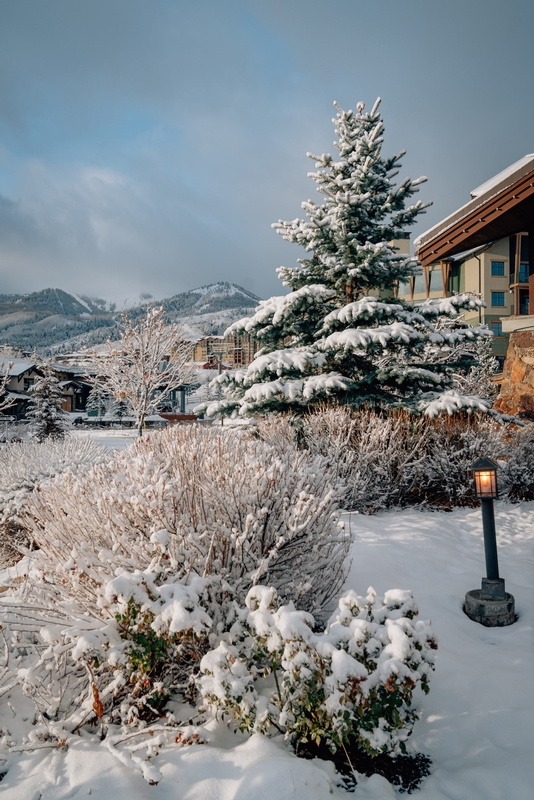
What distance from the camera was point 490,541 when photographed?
4.05 metres

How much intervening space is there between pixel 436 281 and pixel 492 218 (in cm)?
2369

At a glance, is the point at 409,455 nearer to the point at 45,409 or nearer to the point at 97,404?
the point at 45,409

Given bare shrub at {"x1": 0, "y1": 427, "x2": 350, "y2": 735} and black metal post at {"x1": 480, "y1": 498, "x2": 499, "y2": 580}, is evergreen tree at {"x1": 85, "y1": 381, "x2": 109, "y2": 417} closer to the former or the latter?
bare shrub at {"x1": 0, "y1": 427, "x2": 350, "y2": 735}

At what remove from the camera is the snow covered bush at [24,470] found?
22.0ft

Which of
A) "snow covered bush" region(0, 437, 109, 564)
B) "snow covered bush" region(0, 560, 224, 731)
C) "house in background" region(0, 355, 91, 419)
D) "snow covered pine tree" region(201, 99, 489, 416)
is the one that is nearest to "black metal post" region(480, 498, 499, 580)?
"snow covered bush" region(0, 560, 224, 731)

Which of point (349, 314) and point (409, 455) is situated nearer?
point (409, 455)

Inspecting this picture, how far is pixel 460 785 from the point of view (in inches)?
83.9

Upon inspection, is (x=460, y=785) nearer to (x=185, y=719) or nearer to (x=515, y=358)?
(x=185, y=719)

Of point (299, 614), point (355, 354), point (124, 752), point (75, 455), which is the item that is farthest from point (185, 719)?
point (355, 354)

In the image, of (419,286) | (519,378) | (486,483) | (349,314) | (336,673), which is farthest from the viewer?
(419,286)

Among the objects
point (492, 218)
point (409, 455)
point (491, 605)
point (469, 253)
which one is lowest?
point (491, 605)

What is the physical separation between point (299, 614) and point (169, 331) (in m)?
19.9

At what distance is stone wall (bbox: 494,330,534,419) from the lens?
1033 centimetres

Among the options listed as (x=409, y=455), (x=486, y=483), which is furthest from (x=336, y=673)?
(x=409, y=455)
